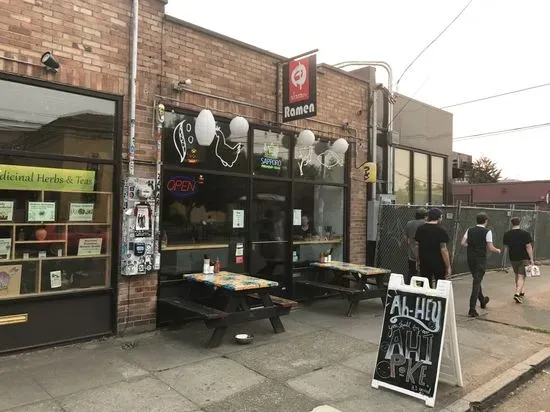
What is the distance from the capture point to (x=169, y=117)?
664 cm

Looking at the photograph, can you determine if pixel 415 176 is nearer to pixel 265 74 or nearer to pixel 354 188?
pixel 354 188

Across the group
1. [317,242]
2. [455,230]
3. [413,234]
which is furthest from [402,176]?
[317,242]

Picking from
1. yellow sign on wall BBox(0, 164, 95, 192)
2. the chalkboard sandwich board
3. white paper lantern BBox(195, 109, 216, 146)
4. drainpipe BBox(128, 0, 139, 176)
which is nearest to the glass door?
Result: white paper lantern BBox(195, 109, 216, 146)

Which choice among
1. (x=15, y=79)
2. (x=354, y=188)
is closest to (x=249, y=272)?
(x=354, y=188)

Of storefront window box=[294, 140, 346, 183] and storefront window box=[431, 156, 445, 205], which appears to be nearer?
storefront window box=[294, 140, 346, 183]

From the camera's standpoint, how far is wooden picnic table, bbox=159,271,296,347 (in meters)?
5.75

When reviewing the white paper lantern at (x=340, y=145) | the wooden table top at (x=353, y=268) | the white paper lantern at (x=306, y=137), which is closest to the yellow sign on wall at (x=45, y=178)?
the white paper lantern at (x=306, y=137)

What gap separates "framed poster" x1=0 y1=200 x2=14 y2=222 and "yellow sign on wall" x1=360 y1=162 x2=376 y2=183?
642 cm

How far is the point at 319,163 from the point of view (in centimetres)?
899

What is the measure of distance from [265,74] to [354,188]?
3071 mm

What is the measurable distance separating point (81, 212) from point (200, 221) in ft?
5.93

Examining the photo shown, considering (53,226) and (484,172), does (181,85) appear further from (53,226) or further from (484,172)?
(484,172)

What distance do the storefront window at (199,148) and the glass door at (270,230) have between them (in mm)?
585

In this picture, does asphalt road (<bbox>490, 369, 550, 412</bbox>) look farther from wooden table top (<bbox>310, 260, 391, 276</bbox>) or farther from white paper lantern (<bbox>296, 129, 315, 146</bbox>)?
white paper lantern (<bbox>296, 129, 315, 146</bbox>)
